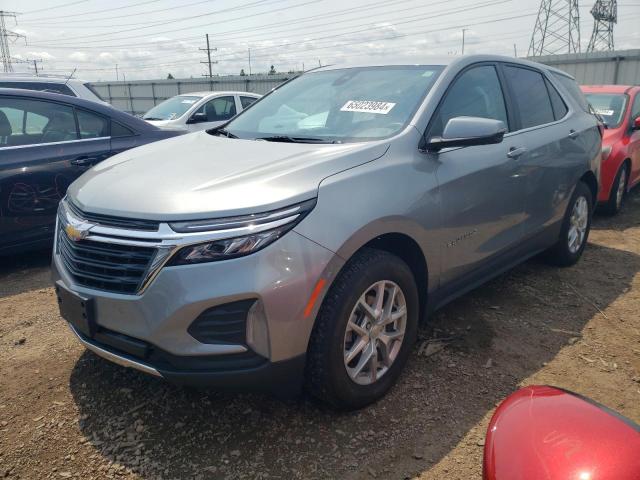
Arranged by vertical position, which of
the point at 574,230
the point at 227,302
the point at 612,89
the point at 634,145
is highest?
the point at 612,89

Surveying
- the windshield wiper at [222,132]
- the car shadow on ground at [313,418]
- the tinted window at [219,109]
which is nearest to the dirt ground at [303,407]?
the car shadow on ground at [313,418]

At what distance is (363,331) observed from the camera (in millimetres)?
2471

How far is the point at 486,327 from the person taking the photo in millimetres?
3506

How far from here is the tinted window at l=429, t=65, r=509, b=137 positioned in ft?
9.92

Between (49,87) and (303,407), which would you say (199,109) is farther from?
(303,407)

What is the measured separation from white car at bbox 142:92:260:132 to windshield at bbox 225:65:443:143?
6.36 meters

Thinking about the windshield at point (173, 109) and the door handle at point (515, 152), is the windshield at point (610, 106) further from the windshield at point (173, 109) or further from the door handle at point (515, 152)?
the windshield at point (173, 109)

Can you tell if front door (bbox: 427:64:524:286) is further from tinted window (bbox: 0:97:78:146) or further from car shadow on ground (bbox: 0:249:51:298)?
tinted window (bbox: 0:97:78:146)

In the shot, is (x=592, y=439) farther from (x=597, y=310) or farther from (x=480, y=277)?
(x=597, y=310)

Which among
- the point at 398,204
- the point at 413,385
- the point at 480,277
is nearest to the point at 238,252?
the point at 398,204

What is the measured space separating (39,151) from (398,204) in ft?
11.2

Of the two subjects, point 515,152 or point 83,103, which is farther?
point 83,103

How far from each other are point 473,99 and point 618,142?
161 inches

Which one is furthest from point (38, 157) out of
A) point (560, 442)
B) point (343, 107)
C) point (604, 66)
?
point (604, 66)
